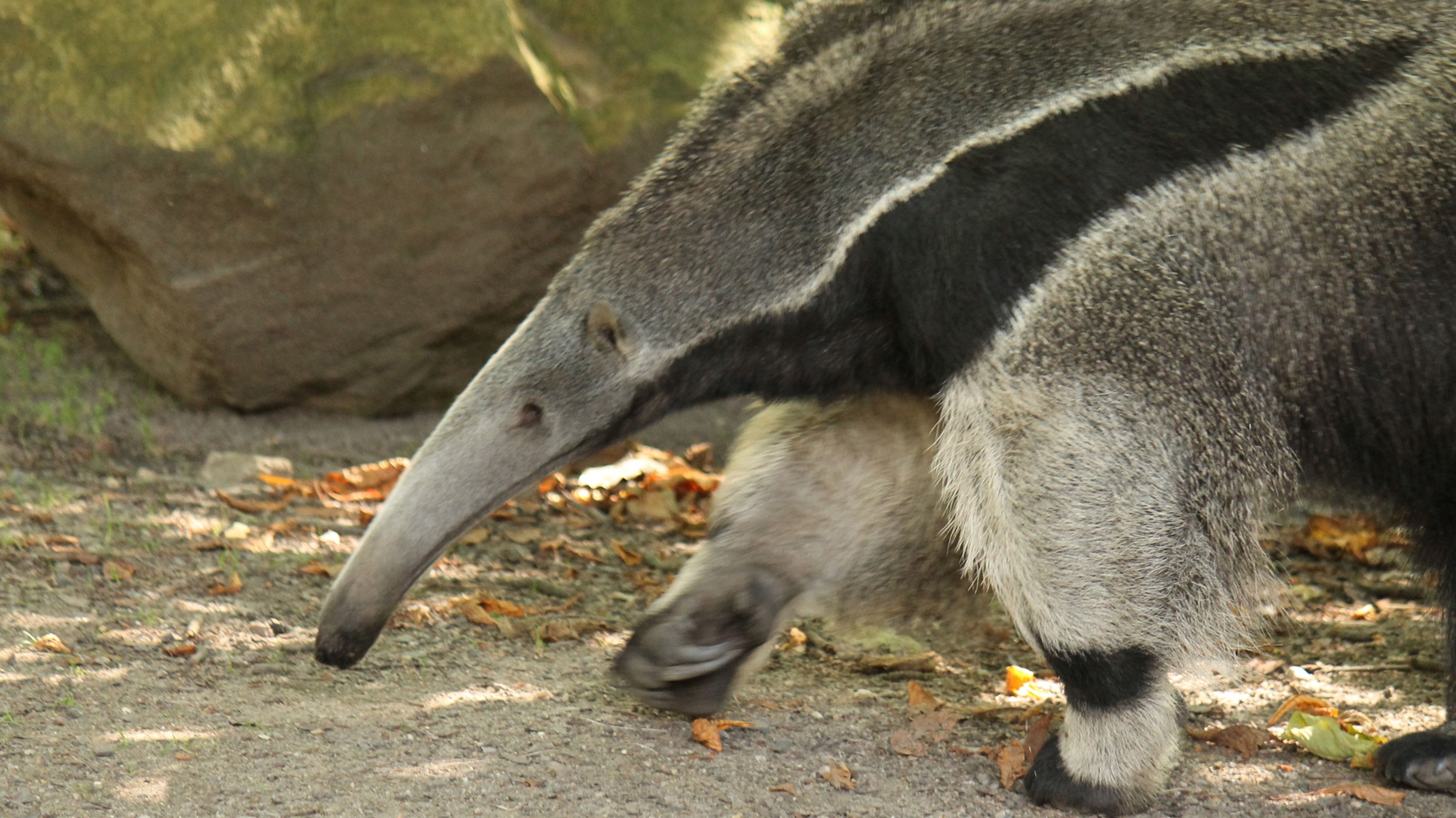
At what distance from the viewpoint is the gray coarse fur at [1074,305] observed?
9.68ft

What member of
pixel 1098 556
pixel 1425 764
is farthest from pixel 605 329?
pixel 1425 764

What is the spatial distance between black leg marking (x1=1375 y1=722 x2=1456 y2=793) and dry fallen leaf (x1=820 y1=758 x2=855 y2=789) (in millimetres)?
1301

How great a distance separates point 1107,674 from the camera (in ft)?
10.2

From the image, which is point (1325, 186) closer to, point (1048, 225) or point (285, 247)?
point (1048, 225)

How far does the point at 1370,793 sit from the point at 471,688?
2209 millimetres

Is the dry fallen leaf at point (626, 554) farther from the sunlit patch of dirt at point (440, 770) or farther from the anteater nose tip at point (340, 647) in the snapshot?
the sunlit patch of dirt at point (440, 770)

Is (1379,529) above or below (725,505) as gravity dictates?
above

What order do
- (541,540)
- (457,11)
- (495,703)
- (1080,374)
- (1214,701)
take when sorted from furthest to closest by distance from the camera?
1. (457,11)
2. (541,540)
3. (1214,701)
4. (495,703)
5. (1080,374)

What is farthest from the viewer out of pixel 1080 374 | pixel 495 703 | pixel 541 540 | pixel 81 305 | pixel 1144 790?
pixel 81 305

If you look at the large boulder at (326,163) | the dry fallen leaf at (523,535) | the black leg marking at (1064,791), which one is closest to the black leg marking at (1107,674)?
the black leg marking at (1064,791)

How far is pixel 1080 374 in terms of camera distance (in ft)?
9.59

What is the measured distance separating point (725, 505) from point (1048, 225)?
4.04 feet

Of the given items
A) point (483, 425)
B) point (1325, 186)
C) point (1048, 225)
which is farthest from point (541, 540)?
point (1325, 186)

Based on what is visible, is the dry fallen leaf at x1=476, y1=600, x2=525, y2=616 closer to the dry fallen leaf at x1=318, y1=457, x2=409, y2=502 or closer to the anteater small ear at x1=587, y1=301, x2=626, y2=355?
the dry fallen leaf at x1=318, y1=457, x2=409, y2=502
